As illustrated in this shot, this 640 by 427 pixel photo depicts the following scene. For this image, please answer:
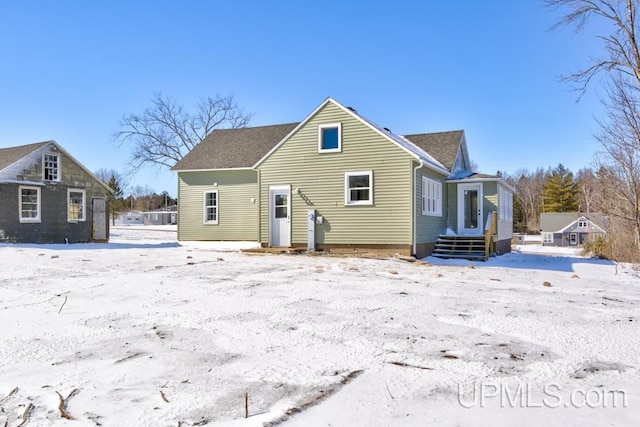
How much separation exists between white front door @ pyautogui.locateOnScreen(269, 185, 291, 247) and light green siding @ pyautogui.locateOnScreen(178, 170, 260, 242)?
80.2 inches

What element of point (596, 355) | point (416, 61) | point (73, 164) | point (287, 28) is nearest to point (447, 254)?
point (416, 61)

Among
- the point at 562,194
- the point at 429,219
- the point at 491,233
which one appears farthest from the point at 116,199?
the point at 562,194

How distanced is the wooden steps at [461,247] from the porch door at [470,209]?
107cm

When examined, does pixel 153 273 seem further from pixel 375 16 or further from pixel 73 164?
pixel 73 164

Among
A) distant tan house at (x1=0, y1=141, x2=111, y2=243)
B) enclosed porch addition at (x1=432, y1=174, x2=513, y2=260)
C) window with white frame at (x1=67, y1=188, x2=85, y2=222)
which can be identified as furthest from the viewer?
window with white frame at (x1=67, y1=188, x2=85, y2=222)

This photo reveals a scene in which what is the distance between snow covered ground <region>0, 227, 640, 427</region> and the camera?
2.81 m

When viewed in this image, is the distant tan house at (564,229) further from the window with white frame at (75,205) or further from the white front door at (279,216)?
the window with white frame at (75,205)

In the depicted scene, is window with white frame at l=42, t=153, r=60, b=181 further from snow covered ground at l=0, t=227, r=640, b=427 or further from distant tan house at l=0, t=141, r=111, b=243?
snow covered ground at l=0, t=227, r=640, b=427

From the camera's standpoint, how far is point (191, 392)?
309 centimetres

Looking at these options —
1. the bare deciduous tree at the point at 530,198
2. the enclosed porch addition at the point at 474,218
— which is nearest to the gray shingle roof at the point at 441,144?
the enclosed porch addition at the point at 474,218

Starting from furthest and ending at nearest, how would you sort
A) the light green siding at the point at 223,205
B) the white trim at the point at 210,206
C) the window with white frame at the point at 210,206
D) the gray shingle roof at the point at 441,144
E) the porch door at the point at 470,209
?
the window with white frame at the point at 210,206 < the white trim at the point at 210,206 < the light green siding at the point at 223,205 < the gray shingle roof at the point at 441,144 < the porch door at the point at 470,209

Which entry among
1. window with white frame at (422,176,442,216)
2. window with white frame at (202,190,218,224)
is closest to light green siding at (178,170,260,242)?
window with white frame at (202,190,218,224)

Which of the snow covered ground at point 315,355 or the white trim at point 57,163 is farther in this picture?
the white trim at point 57,163

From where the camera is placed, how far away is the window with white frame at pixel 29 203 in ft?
63.6
